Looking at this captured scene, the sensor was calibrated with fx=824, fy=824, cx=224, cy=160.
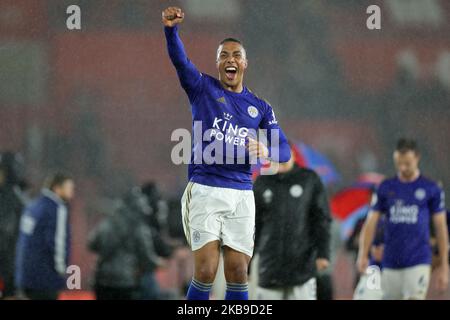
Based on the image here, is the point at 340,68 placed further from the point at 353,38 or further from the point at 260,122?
the point at 260,122

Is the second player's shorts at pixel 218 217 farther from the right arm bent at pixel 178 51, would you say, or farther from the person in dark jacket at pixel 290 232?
the person in dark jacket at pixel 290 232

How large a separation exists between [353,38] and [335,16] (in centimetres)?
26

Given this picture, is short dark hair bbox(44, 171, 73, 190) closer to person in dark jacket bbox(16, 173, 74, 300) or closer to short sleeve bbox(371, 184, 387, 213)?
person in dark jacket bbox(16, 173, 74, 300)

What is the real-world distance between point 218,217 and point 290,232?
205 cm

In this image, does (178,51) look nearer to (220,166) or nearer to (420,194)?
(220,166)

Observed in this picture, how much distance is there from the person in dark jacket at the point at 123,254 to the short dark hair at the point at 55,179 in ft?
1.74

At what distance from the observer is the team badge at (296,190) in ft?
20.4

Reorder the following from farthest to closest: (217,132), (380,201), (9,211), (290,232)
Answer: (9,211) < (380,201) < (290,232) < (217,132)

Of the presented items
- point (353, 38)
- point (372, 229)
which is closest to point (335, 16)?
point (353, 38)

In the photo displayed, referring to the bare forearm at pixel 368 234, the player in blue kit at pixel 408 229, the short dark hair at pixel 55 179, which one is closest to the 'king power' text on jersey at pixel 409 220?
the player in blue kit at pixel 408 229

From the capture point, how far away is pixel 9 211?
7195mm

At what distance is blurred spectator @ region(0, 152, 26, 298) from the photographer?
23.1 ft

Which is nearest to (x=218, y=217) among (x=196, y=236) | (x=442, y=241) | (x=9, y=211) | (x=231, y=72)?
(x=196, y=236)

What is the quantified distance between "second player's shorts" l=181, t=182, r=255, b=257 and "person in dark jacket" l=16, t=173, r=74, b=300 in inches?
104
